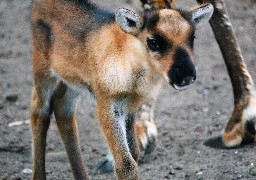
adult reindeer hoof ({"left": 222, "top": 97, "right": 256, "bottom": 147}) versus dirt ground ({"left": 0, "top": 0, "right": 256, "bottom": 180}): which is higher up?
adult reindeer hoof ({"left": 222, "top": 97, "right": 256, "bottom": 147})

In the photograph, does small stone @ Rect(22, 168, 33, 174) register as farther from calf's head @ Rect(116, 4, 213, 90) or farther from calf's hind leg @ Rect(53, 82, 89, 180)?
calf's head @ Rect(116, 4, 213, 90)

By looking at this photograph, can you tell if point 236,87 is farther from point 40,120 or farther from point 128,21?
point 128,21

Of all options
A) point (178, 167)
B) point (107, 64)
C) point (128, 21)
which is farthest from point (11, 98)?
point (128, 21)

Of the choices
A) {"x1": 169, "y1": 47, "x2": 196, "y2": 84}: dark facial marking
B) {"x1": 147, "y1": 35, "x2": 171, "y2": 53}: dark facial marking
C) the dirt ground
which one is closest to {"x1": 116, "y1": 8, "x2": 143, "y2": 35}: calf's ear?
{"x1": 147, "y1": 35, "x2": 171, "y2": 53}: dark facial marking

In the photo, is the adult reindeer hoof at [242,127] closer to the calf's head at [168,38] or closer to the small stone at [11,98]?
the calf's head at [168,38]

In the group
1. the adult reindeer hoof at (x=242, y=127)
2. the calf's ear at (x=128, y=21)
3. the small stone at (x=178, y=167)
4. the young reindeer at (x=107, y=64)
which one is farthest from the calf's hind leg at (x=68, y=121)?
the adult reindeer hoof at (x=242, y=127)

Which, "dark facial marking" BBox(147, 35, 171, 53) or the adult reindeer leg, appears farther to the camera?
the adult reindeer leg

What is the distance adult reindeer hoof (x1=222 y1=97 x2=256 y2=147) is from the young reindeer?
4.70ft

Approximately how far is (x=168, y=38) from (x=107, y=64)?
0.64 metres

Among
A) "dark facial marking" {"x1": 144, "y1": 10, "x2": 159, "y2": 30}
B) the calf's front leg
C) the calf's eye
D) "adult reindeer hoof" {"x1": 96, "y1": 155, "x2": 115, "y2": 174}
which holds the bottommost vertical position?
"adult reindeer hoof" {"x1": 96, "y1": 155, "x2": 115, "y2": 174}

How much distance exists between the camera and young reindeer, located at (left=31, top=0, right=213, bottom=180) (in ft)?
19.6

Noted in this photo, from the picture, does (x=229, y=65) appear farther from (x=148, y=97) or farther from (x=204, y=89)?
(x=148, y=97)

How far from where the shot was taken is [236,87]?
817 centimetres

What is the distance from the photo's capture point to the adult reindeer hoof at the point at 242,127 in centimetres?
782
